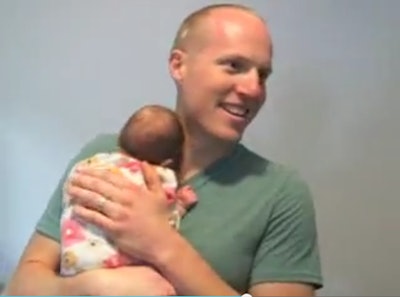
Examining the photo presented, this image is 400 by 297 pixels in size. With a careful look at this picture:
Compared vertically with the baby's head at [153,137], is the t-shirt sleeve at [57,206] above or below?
below

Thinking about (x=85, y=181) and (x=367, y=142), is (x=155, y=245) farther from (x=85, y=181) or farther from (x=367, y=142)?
(x=367, y=142)

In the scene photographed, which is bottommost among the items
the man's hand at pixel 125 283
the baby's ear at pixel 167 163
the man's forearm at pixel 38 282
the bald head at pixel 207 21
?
the man's forearm at pixel 38 282

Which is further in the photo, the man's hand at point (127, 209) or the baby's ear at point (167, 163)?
the baby's ear at point (167, 163)

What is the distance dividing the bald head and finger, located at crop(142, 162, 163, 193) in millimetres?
270

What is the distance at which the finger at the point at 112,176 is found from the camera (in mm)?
1322

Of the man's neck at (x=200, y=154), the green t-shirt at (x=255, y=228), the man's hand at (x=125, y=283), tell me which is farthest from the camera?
the man's neck at (x=200, y=154)

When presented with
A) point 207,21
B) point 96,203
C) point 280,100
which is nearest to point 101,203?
point 96,203

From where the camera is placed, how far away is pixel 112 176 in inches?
52.4

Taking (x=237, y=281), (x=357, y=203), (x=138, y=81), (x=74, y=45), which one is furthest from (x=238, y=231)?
(x=74, y=45)

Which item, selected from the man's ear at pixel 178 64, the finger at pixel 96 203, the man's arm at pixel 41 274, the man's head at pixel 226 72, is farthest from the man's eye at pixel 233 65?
the man's arm at pixel 41 274

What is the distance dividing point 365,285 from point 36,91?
0.98 m

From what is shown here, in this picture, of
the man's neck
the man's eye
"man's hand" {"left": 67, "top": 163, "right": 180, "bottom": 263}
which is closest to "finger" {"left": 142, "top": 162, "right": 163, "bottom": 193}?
"man's hand" {"left": 67, "top": 163, "right": 180, "bottom": 263}

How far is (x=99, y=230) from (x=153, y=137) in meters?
0.19

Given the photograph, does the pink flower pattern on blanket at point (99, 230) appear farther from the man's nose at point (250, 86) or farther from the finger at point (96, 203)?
the man's nose at point (250, 86)
